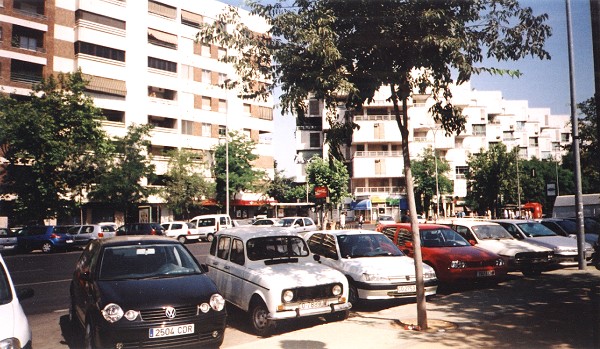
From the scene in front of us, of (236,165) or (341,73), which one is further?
(236,165)

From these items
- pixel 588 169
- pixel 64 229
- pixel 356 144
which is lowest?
pixel 64 229

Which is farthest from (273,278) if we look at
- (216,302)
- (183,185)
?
(183,185)

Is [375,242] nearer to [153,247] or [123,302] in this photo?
[153,247]

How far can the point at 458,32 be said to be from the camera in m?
7.14

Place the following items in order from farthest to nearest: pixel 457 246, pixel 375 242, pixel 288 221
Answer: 1. pixel 288 221
2. pixel 457 246
3. pixel 375 242

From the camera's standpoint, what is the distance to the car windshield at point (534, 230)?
14.5m

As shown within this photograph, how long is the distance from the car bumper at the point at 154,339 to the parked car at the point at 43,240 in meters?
24.6

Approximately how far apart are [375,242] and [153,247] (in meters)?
5.19

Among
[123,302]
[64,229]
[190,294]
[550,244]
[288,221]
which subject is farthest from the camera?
[288,221]

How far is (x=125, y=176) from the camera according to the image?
3259 centimetres

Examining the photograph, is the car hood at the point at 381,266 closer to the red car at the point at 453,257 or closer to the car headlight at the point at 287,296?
the red car at the point at 453,257

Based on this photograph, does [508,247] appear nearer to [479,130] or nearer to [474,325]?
[474,325]

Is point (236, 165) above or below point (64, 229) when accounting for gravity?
above

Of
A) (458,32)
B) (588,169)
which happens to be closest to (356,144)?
(588,169)
